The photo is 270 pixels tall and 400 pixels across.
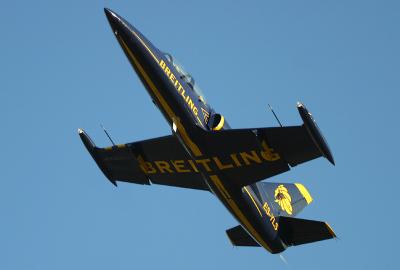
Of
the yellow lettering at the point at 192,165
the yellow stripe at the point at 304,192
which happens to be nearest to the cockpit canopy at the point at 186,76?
the yellow lettering at the point at 192,165

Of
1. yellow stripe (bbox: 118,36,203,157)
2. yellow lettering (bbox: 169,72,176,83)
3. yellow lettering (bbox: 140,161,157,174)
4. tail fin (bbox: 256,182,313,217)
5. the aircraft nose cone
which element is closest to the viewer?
the aircraft nose cone

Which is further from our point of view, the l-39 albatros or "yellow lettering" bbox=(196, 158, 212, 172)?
"yellow lettering" bbox=(196, 158, 212, 172)

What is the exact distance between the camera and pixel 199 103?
2712cm

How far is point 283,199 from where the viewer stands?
32.8m

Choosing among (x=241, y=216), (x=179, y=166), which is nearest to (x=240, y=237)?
(x=241, y=216)

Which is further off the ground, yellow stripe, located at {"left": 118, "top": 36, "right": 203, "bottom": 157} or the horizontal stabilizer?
yellow stripe, located at {"left": 118, "top": 36, "right": 203, "bottom": 157}

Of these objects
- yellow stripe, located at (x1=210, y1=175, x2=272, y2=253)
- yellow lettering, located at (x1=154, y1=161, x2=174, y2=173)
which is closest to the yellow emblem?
yellow stripe, located at (x1=210, y1=175, x2=272, y2=253)

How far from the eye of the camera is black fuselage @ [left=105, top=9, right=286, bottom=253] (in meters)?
25.5

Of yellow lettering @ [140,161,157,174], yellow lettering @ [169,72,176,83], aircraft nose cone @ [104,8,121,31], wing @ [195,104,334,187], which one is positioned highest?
aircraft nose cone @ [104,8,121,31]

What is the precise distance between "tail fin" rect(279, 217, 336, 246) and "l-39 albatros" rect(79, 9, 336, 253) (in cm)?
4

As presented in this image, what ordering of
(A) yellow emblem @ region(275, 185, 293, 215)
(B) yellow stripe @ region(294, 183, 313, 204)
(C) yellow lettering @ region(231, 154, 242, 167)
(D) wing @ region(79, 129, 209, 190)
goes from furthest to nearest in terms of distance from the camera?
1. (B) yellow stripe @ region(294, 183, 313, 204)
2. (A) yellow emblem @ region(275, 185, 293, 215)
3. (D) wing @ region(79, 129, 209, 190)
4. (C) yellow lettering @ region(231, 154, 242, 167)

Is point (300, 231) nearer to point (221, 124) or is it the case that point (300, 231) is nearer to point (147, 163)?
point (221, 124)

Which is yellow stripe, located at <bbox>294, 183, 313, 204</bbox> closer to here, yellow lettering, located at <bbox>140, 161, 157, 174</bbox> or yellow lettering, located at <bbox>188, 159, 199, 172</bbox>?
yellow lettering, located at <bbox>188, 159, 199, 172</bbox>

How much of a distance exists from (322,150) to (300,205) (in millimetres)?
9032
